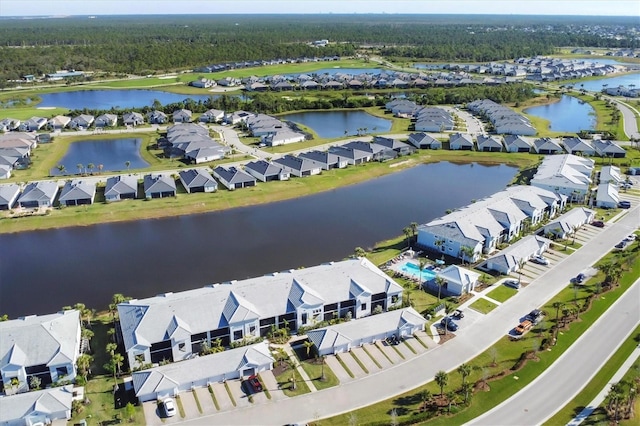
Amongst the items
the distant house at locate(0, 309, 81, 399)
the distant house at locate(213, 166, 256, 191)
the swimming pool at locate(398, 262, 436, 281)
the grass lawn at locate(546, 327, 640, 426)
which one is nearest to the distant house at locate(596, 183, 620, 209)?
the grass lawn at locate(546, 327, 640, 426)

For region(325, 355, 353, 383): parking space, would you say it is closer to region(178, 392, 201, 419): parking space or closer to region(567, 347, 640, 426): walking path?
region(178, 392, 201, 419): parking space

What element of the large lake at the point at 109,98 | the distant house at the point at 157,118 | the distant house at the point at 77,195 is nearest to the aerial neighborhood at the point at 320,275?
the distant house at the point at 77,195

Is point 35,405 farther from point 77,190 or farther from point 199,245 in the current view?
point 77,190

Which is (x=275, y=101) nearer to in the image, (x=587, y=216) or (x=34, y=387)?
(x=587, y=216)

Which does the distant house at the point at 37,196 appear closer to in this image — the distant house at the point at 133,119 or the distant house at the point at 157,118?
the distant house at the point at 133,119

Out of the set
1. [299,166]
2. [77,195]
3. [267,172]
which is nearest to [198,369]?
[77,195]

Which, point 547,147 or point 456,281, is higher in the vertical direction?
point 547,147
